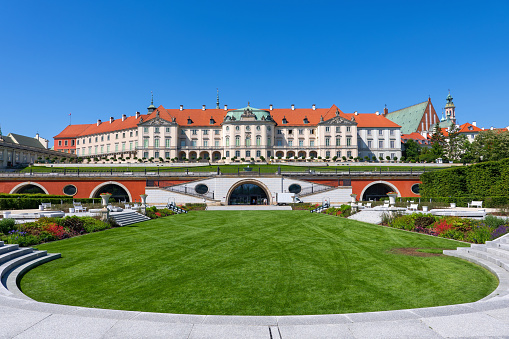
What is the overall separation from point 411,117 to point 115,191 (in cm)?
12401

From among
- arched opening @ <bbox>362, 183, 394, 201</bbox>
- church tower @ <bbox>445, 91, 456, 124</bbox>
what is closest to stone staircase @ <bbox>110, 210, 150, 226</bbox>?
arched opening @ <bbox>362, 183, 394, 201</bbox>

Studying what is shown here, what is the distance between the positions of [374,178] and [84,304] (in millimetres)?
47062

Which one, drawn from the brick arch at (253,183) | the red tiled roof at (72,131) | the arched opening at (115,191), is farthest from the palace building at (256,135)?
the brick arch at (253,183)

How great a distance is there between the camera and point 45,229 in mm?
16938

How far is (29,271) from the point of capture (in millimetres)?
10500

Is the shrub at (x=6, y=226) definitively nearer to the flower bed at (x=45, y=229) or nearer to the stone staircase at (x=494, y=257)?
the flower bed at (x=45, y=229)

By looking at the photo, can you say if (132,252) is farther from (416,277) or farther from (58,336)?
(416,277)

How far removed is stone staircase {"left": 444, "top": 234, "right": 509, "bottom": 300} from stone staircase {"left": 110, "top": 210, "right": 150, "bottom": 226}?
20.1 meters

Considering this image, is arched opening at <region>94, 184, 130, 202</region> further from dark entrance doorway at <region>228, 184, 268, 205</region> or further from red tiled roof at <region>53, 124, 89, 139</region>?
red tiled roof at <region>53, 124, 89, 139</region>

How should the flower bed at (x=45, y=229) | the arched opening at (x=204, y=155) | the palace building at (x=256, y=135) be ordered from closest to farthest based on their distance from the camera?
the flower bed at (x=45, y=229) < the palace building at (x=256, y=135) < the arched opening at (x=204, y=155)

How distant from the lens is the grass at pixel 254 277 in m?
7.32

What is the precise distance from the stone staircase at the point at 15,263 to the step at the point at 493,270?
1087 centimetres

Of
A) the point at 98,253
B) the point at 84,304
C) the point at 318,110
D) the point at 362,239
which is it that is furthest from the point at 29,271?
the point at 318,110

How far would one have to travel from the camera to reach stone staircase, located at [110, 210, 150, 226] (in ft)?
78.3
